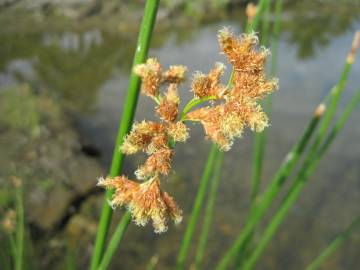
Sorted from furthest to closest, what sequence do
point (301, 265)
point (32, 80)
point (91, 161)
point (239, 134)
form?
1. point (32, 80)
2. point (91, 161)
3. point (301, 265)
4. point (239, 134)

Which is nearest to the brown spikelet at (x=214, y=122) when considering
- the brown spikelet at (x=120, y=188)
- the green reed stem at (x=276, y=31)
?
the brown spikelet at (x=120, y=188)

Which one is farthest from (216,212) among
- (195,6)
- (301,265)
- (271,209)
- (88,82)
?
(195,6)

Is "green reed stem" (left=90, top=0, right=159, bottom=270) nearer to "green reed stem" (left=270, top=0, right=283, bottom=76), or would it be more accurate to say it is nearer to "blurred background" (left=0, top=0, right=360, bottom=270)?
"blurred background" (left=0, top=0, right=360, bottom=270)

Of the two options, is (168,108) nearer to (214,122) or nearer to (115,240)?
(214,122)

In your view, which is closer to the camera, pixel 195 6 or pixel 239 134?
pixel 239 134

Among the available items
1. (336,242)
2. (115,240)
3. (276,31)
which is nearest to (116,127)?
(276,31)

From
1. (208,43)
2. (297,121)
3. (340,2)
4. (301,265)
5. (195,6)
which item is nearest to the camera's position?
(301,265)

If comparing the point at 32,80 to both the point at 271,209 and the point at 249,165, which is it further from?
the point at 271,209
